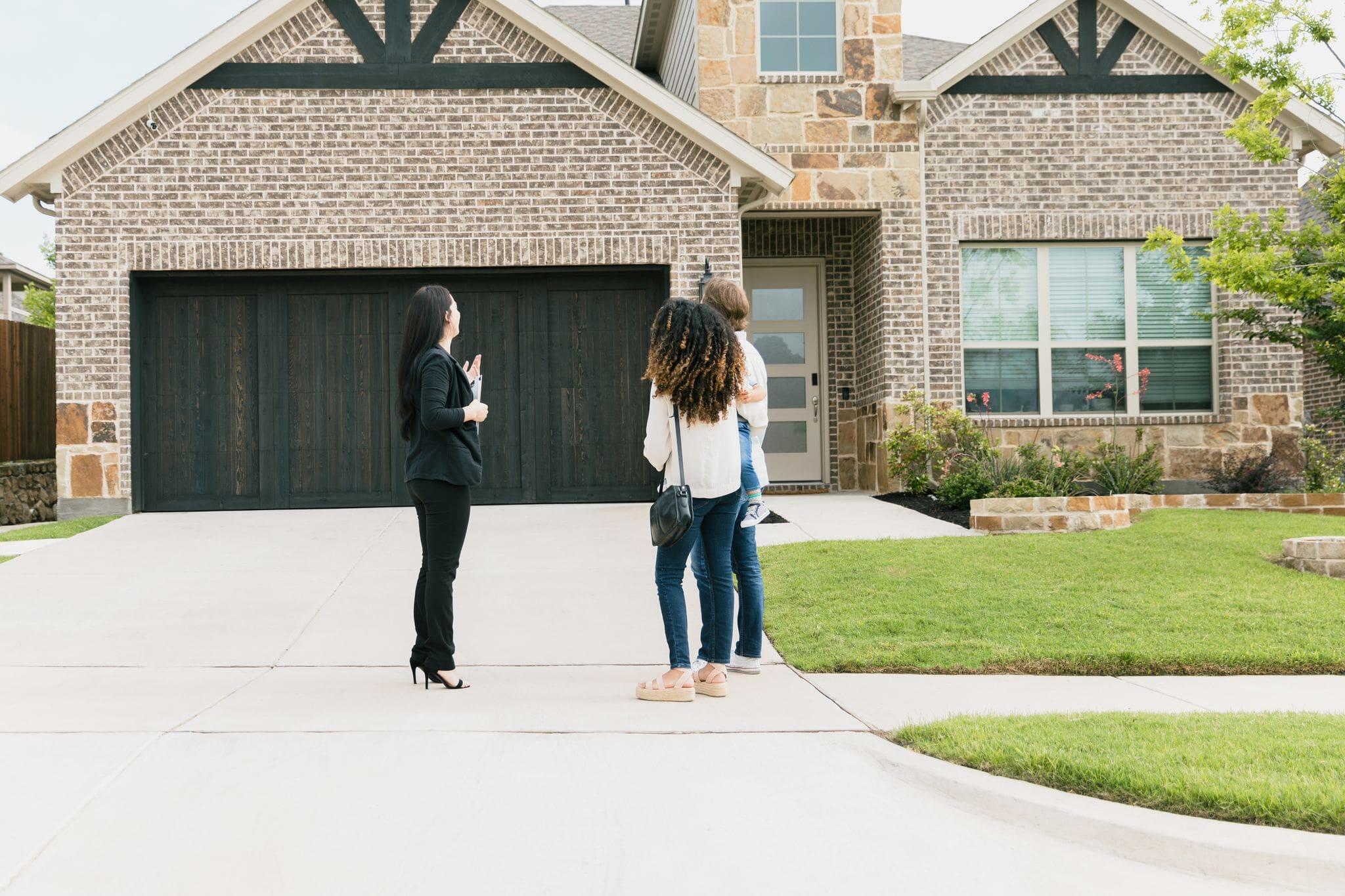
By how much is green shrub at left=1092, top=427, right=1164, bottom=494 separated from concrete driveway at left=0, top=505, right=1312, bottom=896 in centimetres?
694

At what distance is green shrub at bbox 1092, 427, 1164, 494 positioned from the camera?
12.6m

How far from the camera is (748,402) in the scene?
5754 millimetres

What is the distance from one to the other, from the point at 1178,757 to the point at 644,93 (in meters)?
10.2

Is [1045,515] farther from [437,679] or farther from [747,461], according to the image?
[437,679]

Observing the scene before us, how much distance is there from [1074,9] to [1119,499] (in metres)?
6.89

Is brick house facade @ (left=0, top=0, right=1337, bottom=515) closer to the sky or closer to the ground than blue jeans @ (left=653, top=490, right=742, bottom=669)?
closer to the sky

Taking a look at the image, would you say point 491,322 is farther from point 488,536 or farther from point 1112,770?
point 1112,770

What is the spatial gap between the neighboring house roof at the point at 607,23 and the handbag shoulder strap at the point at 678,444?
1469 centimetres

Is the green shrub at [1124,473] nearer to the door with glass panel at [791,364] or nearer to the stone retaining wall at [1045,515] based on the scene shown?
the stone retaining wall at [1045,515]

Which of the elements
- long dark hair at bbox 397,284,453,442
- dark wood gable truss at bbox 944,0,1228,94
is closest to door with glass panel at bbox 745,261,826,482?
dark wood gable truss at bbox 944,0,1228,94

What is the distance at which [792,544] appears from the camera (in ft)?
32.7

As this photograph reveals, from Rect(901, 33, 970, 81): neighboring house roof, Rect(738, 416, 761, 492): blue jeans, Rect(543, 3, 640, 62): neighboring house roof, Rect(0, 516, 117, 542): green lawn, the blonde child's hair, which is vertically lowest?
Rect(0, 516, 117, 542): green lawn

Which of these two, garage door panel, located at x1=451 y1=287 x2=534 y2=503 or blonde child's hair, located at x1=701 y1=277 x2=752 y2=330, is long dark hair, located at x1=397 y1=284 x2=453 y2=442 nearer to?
blonde child's hair, located at x1=701 y1=277 x2=752 y2=330

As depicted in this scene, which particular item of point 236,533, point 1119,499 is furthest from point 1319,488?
point 236,533
